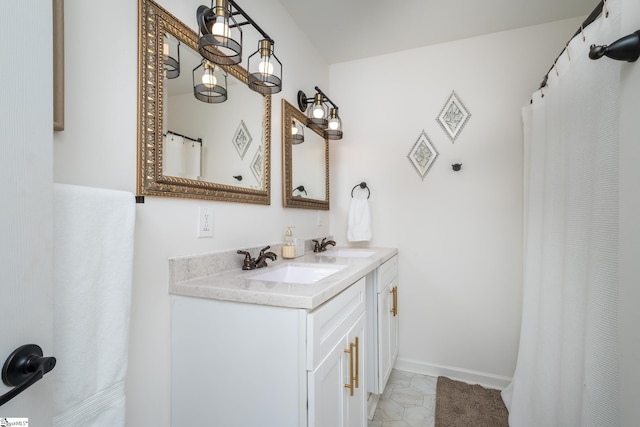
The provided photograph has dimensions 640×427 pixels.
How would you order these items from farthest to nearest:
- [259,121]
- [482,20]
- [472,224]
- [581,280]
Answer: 1. [472,224]
2. [482,20]
3. [259,121]
4. [581,280]

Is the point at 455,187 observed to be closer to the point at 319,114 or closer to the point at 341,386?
the point at 319,114

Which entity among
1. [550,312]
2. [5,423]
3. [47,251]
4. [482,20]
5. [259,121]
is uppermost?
[482,20]

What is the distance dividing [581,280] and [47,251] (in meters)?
1.65

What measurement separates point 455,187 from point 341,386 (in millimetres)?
1693

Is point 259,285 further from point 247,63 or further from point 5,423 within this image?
point 247,63

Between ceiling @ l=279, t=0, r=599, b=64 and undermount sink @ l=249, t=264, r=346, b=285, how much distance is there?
1619mm

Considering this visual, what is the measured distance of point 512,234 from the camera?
2.08 meters

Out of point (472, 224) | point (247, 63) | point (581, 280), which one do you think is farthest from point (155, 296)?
point (472, 224)

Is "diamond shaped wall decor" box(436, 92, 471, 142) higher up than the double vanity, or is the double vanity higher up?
"diamond shaped wall decor" box(436, 92, 471, 142)

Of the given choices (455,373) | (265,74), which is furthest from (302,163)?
(455,373)

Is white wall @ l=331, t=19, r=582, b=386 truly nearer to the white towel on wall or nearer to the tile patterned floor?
the tile patterned floor

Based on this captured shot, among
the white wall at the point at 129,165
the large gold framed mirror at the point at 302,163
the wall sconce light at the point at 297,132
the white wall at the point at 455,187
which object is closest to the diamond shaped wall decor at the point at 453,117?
the white wall at the point at 455,187

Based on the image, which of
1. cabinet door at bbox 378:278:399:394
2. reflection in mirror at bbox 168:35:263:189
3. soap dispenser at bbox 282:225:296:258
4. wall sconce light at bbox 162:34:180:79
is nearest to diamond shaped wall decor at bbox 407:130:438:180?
cabinet door at bbox 378:278:399:394

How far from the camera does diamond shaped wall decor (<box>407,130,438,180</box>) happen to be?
7.48 ft
